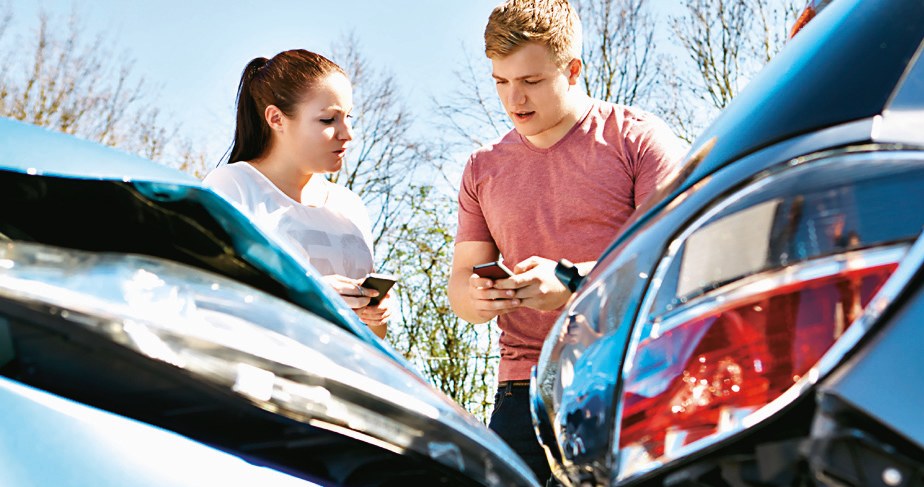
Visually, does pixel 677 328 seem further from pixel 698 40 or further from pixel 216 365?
pixel 698 40

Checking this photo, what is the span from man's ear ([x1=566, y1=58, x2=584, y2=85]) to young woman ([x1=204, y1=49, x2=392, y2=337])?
2.47 ft

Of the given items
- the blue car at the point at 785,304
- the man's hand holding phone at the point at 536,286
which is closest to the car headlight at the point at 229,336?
the blue car at the point at 785,304

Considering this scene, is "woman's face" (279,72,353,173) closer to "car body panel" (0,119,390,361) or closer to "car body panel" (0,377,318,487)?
"car body panel" (0,119,390,361)

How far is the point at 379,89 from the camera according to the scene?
13234 millimetres

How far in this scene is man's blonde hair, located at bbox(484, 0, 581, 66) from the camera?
2734 millimetres

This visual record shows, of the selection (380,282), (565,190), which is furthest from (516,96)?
(380,282)

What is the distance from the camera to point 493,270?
2232 mm

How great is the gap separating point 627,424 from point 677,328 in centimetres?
9

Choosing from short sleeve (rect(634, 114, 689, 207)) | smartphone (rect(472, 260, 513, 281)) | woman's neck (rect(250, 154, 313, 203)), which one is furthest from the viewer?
woman's neck (rect(250, 154, 313, 203))

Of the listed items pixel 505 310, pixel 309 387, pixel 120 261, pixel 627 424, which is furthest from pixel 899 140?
pixel 505 310

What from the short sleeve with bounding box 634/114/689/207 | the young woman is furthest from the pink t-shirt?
the young woman

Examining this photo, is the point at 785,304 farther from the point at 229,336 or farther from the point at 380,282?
the point at 380,282

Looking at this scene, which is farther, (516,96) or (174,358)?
(516,96)

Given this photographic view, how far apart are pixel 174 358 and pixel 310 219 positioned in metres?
2.19
